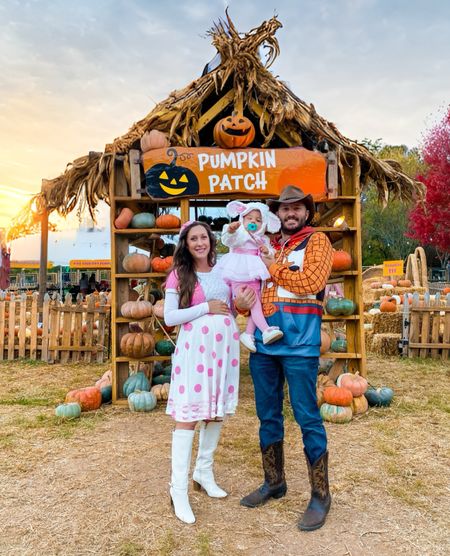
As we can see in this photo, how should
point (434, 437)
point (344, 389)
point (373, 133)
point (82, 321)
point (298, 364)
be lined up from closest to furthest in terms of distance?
point (298, 364) → point (434, 437) → point (344, 389) → point (82, 321) → point (373, 133)

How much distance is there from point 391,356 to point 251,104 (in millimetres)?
5260

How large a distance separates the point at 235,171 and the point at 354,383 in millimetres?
2627

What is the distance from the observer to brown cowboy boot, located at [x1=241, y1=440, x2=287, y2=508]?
276 centimetres

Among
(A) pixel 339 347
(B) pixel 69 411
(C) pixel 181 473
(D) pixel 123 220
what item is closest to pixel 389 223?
(A) pixel 339 347

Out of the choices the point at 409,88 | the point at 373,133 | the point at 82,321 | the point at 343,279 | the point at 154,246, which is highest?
the point at 373,133

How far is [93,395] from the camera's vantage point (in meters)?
4.82

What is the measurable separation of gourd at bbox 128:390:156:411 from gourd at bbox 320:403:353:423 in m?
1.82

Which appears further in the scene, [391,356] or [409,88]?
[409,88]

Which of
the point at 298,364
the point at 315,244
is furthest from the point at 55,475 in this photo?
the point at 315,244

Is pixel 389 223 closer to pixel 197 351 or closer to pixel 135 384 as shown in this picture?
pixel 135 384

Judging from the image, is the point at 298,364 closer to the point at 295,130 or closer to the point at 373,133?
the point at 295,130

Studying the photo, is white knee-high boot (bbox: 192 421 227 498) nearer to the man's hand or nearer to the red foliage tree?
the man's hand

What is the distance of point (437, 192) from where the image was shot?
18188 millimetres

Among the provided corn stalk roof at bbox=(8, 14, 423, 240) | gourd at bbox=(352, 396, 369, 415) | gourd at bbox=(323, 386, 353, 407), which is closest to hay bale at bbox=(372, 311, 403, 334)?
corn stalk roof at bbox=(8, 14, 423, 240)
